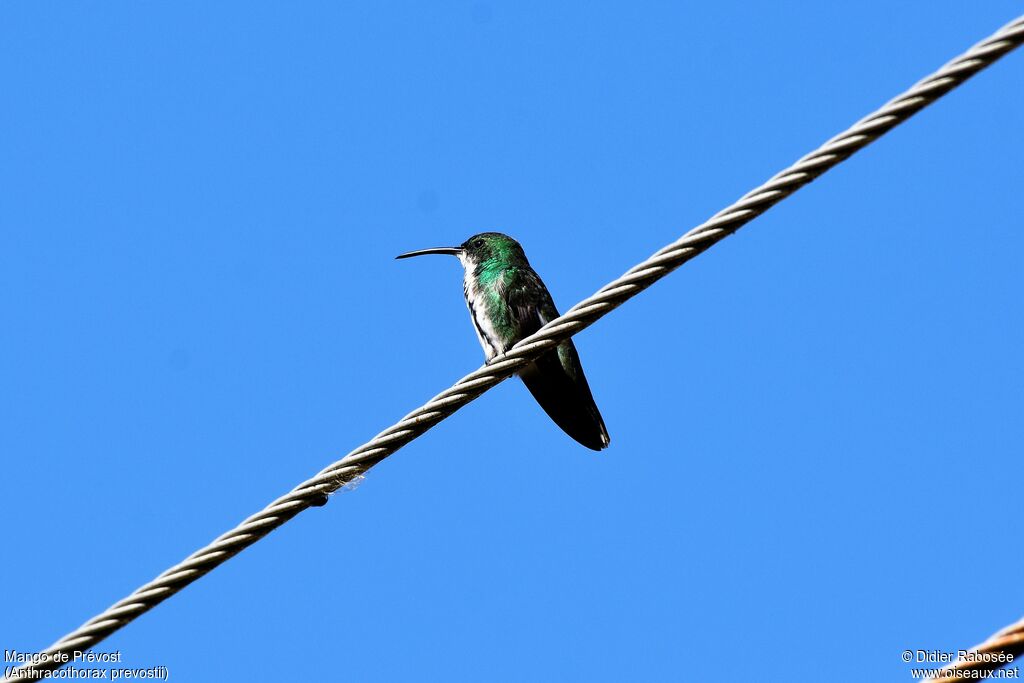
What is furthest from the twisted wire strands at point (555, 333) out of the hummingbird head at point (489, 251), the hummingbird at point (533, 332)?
the hummingbird head at point (489, 251)

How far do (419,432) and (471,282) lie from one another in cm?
317

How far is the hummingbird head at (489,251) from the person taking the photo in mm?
6426

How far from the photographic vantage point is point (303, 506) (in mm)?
3082

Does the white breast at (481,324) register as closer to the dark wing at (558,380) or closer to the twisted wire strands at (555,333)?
the dark wing at (558,380)

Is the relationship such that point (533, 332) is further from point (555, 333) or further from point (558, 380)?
point (555, 333)

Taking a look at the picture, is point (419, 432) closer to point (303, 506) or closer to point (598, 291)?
point (303, 506)

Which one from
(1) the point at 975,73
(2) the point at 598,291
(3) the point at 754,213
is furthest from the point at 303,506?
(1) the point at 975,73

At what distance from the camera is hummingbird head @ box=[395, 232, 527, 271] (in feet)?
21.1

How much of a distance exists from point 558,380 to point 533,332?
0.31m

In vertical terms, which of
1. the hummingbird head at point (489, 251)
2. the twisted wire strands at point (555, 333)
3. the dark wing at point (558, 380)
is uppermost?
the hummingbird head at point (489, 251)

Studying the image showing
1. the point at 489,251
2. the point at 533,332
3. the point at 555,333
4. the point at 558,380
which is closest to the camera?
the point at 555,333

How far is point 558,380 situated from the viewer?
598cm

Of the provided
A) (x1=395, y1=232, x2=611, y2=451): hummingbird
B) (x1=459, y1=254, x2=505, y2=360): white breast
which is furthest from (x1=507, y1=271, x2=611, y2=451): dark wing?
(x1=459, y1=254, x2=505, y2=360): white breast

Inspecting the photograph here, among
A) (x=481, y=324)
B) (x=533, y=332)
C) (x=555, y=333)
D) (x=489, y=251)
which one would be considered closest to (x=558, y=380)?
(x=533, y=332)
